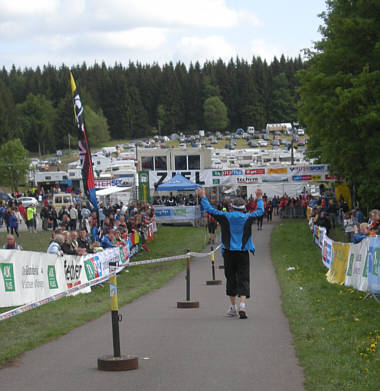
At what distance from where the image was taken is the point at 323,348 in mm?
8375

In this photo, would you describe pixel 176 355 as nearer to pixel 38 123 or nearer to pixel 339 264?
pixel 339 264

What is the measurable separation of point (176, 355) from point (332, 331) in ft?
8.55

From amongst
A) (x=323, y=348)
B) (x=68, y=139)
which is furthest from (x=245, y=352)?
(x=68, y=139)

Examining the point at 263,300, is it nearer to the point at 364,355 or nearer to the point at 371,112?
the point at 364,355

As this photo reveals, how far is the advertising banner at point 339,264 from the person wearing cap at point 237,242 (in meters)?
5.19

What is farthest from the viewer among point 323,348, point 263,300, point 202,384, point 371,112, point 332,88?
point 332,88

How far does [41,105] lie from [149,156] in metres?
127

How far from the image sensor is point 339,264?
54.9 feet

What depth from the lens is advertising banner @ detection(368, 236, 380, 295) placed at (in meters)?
12.6

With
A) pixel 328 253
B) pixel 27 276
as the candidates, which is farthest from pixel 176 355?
pixel 328 253

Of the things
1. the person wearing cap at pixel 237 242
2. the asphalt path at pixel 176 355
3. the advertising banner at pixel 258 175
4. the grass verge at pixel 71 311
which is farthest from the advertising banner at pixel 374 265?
the advertising banner at pixel 258 175

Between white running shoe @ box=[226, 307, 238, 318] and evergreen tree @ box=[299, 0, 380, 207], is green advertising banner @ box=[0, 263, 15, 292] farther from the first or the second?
evergreen tree @ box=[299, 0, 380, 207]

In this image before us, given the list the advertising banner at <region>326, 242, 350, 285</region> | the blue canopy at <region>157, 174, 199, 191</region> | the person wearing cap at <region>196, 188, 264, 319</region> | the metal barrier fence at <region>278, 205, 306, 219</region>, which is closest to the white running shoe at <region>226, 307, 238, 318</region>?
the person wearing cap at <region>196, 188, 264, 319</region>

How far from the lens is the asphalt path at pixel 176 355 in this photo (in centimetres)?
669
